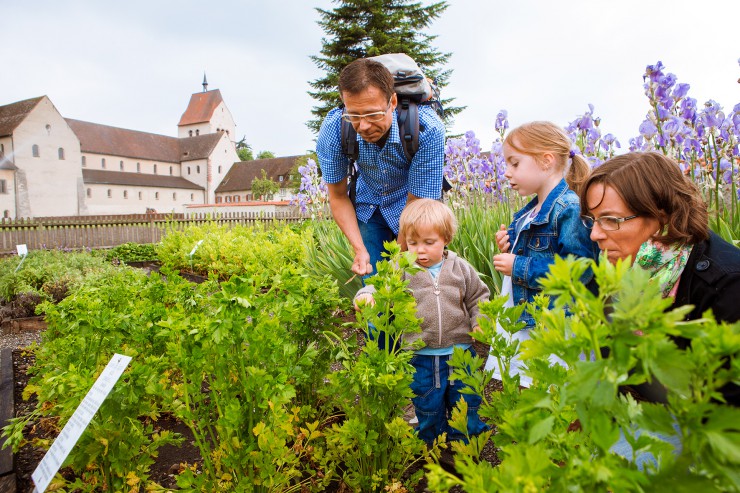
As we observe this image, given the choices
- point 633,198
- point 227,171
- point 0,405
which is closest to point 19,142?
point 227,171

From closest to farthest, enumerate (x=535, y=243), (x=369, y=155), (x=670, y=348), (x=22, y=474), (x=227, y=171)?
(x=670, y=348)
(x=22, y=474)
(x=535, y=243)
(x=369, y=155)
(x=227, y=171)

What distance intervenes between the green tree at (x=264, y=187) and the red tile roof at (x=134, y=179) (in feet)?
30.4

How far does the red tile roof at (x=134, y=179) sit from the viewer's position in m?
45.4

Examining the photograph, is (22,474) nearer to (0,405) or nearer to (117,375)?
(0,405)

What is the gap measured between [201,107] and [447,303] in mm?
67851

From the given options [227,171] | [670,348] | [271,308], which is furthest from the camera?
[227,171]

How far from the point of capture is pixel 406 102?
2.42 metres

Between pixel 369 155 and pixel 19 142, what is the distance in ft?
144

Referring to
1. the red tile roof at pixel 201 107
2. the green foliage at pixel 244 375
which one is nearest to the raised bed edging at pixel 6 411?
the green foliage at pixel 244 375

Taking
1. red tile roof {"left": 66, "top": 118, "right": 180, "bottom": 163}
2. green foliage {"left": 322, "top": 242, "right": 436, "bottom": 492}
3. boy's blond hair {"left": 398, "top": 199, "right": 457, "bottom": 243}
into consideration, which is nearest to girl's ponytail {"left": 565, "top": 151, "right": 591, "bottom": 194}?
boy's blond hair {"left": 398, "top": 199, "right": 457, "bottom": 243}

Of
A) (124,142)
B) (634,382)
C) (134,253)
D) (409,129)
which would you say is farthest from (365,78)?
(124,142)

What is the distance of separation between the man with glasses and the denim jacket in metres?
0.50

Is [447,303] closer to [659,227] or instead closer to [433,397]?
[433,397]

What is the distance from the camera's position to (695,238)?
138cm
